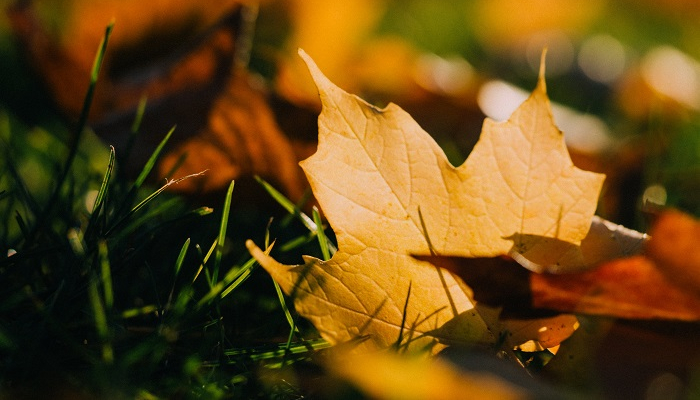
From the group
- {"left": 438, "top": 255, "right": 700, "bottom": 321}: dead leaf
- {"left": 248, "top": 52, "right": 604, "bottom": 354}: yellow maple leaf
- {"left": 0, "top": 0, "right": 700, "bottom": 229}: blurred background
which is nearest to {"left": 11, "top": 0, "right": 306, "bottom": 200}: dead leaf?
{"left": 0, "top": 0, "right": 700, "bottom": 229}: blurred background

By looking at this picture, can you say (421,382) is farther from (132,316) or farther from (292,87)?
(292,87)

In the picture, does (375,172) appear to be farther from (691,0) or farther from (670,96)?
(691,0)

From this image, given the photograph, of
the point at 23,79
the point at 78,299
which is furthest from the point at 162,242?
the point at 23,79

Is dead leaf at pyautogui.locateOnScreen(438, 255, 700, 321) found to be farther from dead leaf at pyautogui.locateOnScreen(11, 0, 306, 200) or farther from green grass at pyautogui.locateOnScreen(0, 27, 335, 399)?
dead leaf at pyautogui.locateOnScreen(11, 0, 306, 200)

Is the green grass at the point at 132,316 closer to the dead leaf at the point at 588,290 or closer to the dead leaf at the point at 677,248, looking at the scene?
the dead leaf at the point at 588,290

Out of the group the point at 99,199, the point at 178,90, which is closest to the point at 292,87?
the point at 178,90
